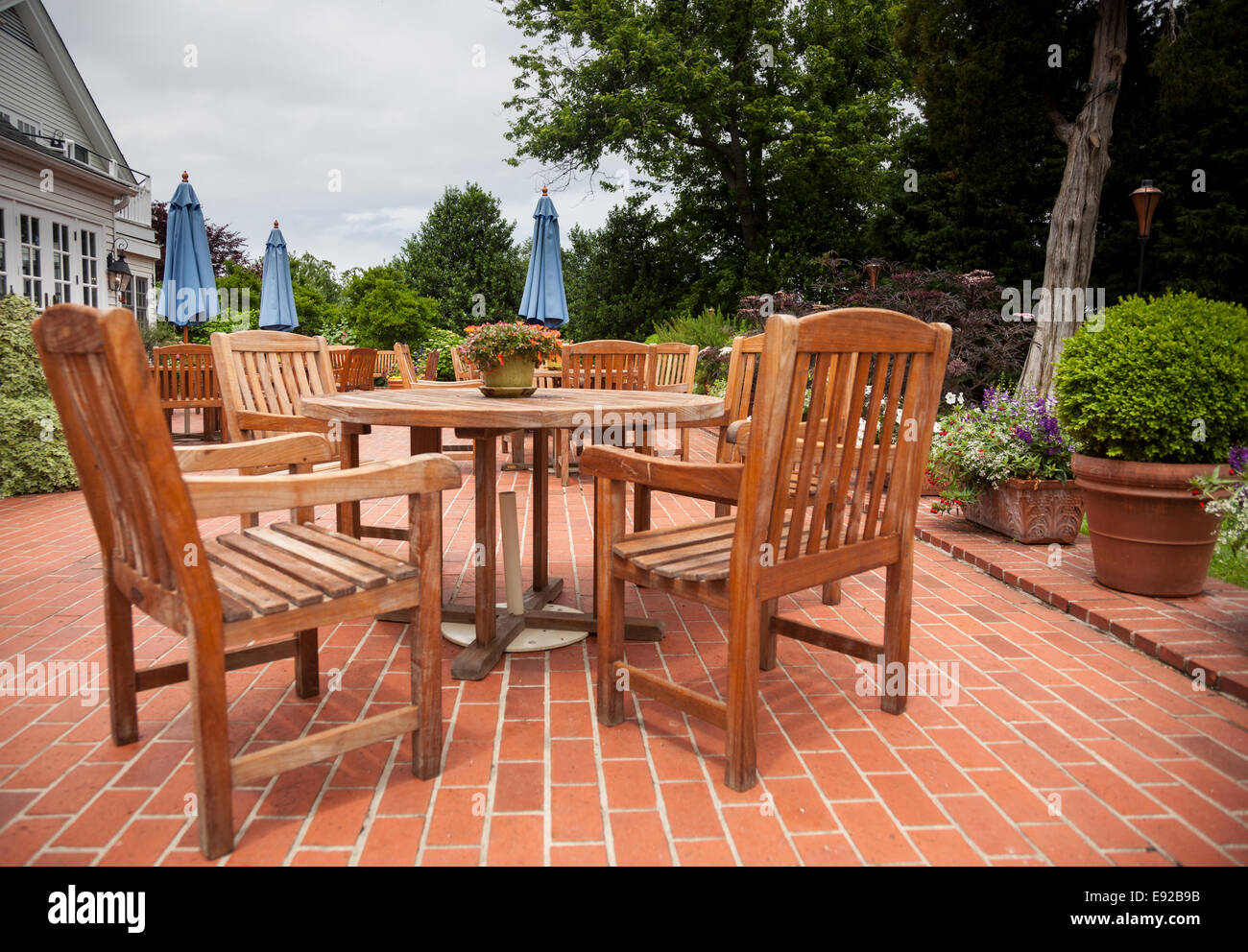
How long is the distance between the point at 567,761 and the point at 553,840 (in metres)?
0.37

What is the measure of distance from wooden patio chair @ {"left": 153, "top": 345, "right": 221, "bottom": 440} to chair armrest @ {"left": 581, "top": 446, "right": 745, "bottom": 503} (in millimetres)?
6466

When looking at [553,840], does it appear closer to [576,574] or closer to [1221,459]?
[576,574]

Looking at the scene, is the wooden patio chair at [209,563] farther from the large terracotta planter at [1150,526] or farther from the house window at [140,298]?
the house window at [140,298]

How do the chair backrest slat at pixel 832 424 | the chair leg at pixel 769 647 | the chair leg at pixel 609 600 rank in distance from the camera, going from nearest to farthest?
the chair backrest slat at pixel 832 424 → the chair leg at pixel 609 600 → the chair leg at pixel 769 647

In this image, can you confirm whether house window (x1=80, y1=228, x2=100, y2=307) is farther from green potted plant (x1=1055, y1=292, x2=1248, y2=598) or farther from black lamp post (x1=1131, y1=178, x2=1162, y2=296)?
black lamp post (x1=1131, y1=178, x2=1162, y2=296)

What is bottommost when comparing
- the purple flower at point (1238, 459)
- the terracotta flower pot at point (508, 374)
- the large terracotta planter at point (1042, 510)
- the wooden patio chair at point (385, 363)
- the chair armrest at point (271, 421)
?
the large terracotta planter at point (1042, 510)

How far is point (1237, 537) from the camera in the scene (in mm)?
2770

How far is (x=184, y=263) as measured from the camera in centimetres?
976

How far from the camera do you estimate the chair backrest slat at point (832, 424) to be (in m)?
1.84

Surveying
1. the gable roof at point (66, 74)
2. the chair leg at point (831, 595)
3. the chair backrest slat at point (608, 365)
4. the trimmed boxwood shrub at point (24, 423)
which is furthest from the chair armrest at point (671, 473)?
the gable roof at point (66, 74)

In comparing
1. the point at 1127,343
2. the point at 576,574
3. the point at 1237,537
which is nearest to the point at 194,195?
the point at 576,574

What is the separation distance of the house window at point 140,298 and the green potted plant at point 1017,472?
16.4 m

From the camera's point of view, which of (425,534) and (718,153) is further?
(718,153)
